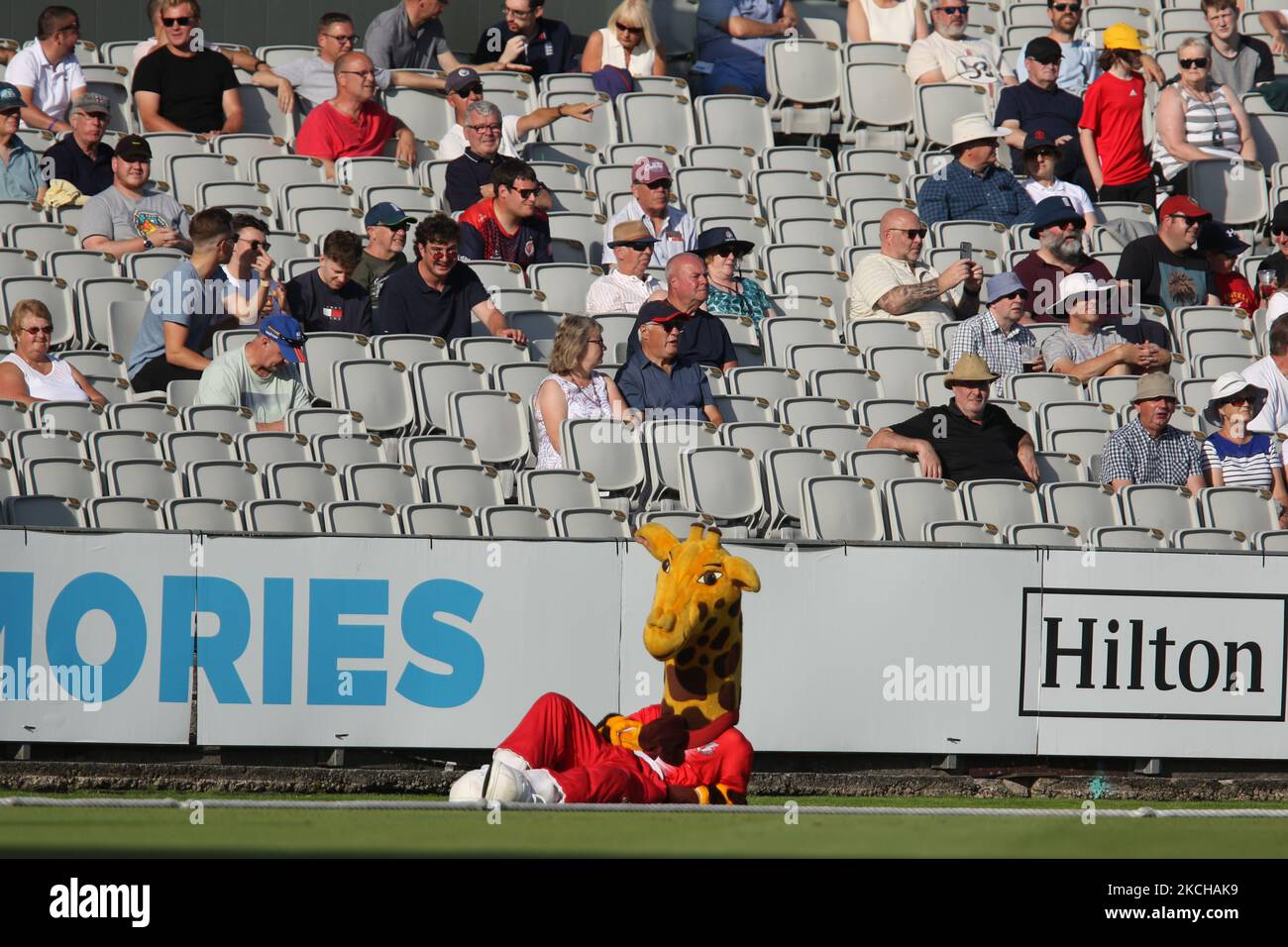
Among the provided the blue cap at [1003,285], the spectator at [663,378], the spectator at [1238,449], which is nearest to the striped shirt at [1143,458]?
the spectator at [1238,449]

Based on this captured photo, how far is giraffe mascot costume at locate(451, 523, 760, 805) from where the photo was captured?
5941 mm

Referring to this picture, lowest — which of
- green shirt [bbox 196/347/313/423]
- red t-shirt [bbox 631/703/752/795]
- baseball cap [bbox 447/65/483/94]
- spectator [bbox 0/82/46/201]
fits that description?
red t-shirt [bbox 631/703/752/795]

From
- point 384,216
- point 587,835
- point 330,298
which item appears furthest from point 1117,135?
Answer: point 587,835

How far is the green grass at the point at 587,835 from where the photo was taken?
4.51 m

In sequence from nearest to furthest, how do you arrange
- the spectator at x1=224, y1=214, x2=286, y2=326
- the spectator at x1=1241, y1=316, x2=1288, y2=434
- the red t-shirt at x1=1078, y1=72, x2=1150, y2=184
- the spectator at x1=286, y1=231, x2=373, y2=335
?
the spectator at x1=224, y1=214, x2=286, y2=326 → the spectator at x1=286, y1=231, x2=373, y2=335 → the spectator at x1=1241, y1=316, x2=1288, y2=434 → the red t-shirt at x1=1078, y1=72, x2=1150, y2=184

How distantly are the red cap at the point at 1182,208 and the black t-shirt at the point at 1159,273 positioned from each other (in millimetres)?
195

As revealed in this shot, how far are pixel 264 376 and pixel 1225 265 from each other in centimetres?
637

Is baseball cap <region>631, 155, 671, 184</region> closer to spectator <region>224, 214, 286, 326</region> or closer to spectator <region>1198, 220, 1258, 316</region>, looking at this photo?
spectator <region>224, 214, 286, 326</region>

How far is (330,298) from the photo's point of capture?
33.4ft

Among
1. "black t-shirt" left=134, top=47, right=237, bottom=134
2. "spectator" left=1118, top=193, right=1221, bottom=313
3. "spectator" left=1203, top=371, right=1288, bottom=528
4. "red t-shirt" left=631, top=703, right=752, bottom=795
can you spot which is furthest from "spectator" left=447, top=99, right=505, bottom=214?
"red t-shirt" left=631, top=703, right=752, bottom=795

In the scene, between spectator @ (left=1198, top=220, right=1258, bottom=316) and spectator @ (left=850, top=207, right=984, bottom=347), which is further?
spectator @ (left=1198, top=220, right=1258, bottom=316)

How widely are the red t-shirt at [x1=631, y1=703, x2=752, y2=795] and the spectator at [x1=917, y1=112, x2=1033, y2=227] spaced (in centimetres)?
640

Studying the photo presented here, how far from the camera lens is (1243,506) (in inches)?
387

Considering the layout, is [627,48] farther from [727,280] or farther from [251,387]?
[251,387]
